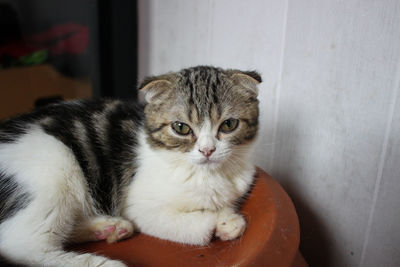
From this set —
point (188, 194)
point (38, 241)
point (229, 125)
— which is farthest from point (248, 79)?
point (38, 241)

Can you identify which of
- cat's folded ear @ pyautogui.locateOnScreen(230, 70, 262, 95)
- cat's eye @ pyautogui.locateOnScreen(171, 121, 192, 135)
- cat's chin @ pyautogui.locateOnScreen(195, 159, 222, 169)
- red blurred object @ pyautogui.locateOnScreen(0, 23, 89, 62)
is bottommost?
cat's chin @ pyautogui.locateOnScreen(195, 159, 222, 169)

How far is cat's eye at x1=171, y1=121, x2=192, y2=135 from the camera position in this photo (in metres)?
1.07

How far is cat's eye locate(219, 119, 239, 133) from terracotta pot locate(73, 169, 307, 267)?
0.26m

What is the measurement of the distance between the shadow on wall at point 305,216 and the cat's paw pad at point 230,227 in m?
0.35

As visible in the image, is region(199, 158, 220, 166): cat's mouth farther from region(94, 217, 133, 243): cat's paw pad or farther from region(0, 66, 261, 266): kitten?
region(94, 217, 133, 243): cat's paw pad

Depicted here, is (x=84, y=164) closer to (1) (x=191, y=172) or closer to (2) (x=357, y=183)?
(1) (x=191, y=172)

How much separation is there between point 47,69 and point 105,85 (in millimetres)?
432

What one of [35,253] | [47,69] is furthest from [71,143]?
[47,69]

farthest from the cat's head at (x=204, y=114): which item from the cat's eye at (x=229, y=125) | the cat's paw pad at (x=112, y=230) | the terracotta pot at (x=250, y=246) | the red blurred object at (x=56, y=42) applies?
the red blurred object at (x=56, y=42)

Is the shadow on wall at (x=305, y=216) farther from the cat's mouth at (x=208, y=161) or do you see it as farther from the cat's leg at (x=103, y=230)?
the cat's leg at (x=103, y=230)

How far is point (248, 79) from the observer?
1.08 meters

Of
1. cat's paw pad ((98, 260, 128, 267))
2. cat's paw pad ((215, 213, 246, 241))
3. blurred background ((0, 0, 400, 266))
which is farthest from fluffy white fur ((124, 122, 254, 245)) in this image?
blurred background ((0, 0, 400, 266))

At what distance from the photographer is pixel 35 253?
38.0 inches

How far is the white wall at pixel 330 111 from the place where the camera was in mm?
1003
